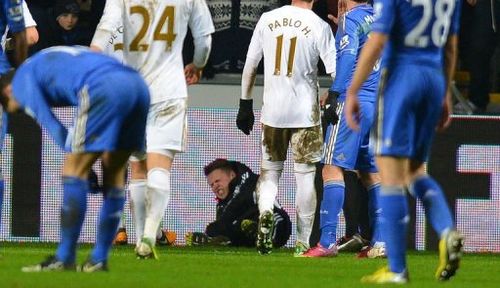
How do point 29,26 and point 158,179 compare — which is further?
point 29,26

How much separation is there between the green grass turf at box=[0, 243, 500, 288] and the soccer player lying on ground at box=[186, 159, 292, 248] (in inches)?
16.9

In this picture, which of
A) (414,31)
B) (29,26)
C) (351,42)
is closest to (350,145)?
(351,42)

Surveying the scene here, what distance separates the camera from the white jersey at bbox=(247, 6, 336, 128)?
45.8 ft

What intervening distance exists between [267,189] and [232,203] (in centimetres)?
159

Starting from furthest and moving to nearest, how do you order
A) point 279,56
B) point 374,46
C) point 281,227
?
point 281,227 → point 279,56 → point 374,46

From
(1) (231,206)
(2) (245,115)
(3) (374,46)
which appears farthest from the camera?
(1) (231,206)

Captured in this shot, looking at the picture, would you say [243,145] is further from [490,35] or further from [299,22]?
[490,35]

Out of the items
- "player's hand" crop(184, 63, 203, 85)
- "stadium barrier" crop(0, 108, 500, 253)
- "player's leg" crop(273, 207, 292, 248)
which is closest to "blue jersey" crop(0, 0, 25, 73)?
"player's hand" crop(184, 63, 203, 85)

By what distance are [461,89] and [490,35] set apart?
648mm

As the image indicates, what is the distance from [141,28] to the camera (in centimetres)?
1260

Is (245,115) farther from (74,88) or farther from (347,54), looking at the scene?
(74,88)

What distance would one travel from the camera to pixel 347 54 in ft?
44.7

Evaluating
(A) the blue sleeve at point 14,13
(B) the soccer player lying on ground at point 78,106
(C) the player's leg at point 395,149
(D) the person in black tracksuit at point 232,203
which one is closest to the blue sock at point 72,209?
(B) the soccer player lying on ground at point 78,106

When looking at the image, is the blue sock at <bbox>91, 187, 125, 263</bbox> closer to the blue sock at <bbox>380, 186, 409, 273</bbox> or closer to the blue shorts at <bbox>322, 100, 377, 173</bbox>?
the blue sock at <bbox>380, 186, 409, 273</bbox>
